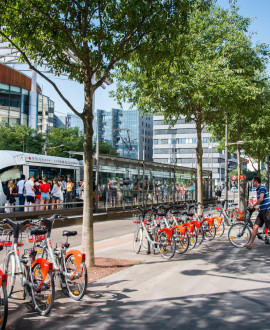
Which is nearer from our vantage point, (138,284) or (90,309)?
(90,309)

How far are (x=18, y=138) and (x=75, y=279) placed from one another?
141 ft

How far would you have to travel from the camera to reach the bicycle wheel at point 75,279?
221 inches

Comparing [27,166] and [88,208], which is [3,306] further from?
[27,166]

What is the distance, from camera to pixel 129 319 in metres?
4.87

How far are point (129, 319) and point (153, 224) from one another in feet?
16.3

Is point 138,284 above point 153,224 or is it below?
below

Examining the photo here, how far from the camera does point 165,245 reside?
9008mm

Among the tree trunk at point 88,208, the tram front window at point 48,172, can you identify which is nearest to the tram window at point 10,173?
the tram front window at point 48,172

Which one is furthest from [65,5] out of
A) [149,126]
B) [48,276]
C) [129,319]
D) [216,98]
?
[149,126]

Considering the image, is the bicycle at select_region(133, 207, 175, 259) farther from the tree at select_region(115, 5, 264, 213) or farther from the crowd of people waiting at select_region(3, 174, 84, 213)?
the crowd of people waiting at select_region(3, 174, 84, 213)

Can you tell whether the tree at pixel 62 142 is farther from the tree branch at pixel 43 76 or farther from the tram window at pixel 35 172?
the tree branch at pixel 43 76

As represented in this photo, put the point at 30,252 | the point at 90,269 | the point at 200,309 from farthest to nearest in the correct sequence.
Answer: the point at 90,269
the point at 30,252
the point at 200,309

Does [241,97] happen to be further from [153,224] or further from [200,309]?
[200,309]

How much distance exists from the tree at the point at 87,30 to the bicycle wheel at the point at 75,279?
2.05 m
